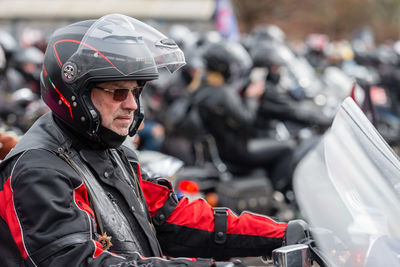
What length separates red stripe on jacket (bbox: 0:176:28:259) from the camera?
1708 mm

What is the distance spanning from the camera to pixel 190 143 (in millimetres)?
6891

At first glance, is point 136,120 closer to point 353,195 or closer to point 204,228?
point 204,228

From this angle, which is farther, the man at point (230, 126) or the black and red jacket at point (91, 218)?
the man at point (230, 126)

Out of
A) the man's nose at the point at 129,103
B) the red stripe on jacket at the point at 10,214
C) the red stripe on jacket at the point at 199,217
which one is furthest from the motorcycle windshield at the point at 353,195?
the red stripe on jacket at the point at 10,214

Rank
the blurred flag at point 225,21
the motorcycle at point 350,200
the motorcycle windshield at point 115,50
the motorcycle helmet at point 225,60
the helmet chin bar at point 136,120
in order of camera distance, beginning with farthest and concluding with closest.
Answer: the blurred flag at point 225,21 < the motorcycle helmet at point 225,60 < the helmet chin bar at point 136,120 < the motorcycle windshield at point 115,50 < the motorcycle at point 350,200

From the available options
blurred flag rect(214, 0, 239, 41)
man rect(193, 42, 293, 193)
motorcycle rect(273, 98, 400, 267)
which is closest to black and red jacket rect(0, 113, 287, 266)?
motorcycle rect(273, 98, 400, 267)

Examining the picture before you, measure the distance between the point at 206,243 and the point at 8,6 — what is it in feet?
92.5

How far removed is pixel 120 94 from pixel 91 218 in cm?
50

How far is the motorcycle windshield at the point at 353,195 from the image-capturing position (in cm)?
161

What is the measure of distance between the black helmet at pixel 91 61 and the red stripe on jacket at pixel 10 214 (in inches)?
15.0

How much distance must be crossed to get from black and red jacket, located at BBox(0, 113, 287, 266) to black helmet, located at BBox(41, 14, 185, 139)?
0.31 ft

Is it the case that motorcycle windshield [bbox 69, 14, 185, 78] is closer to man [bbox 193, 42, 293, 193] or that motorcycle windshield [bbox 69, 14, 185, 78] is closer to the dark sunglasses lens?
the dark sunglasses lens

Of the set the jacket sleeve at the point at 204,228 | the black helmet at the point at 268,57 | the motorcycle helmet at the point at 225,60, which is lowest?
the black helmet at the point at 268,57

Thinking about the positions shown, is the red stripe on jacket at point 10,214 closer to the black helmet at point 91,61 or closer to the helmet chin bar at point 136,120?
the black helmet at point 91,61
